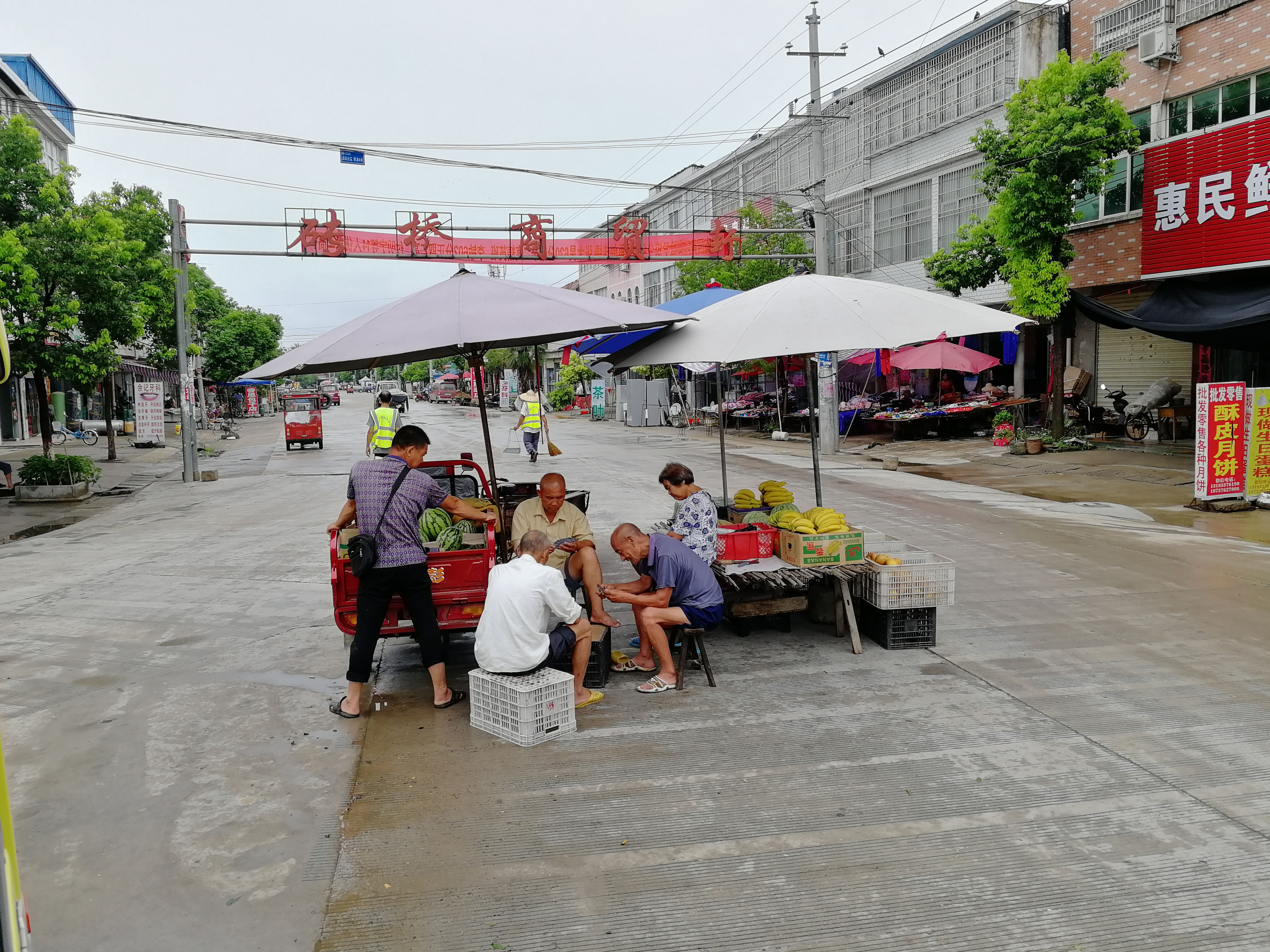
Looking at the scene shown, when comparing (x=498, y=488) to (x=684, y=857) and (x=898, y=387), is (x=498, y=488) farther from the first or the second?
(x=898, y=387)

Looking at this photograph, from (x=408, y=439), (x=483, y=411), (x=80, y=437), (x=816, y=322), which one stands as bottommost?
(x=80, y=437)

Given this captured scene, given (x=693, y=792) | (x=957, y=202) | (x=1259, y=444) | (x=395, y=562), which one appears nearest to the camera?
(x=693, y=792)

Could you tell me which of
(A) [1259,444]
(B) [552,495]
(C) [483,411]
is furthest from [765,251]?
(B) [552,495]

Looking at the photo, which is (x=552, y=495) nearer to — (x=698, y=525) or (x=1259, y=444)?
(x=698, y=525)

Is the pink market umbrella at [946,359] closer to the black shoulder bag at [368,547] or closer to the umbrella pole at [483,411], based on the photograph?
the umbrella pole at [483,411]

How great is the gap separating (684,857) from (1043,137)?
59.4 ft

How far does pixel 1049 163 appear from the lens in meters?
18.4

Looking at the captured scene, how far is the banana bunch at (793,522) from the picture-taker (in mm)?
6898

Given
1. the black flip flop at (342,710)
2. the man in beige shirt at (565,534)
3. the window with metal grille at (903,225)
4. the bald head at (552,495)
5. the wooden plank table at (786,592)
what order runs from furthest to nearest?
the window with metal grille at (903,225) < the wooden plank table at (786,592) < the bald head at (552,495) < the man in beige shirt at (565,534) < the black flip flop at (342,710)

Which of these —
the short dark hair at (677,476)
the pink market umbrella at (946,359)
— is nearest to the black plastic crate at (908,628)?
the short dark hair at (677,476)

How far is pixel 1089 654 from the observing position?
674 centimetres

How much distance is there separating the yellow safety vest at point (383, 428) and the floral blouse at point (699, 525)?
11478 mm

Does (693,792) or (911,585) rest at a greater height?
(911,585)

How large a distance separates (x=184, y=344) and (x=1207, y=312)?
20.5 meters
